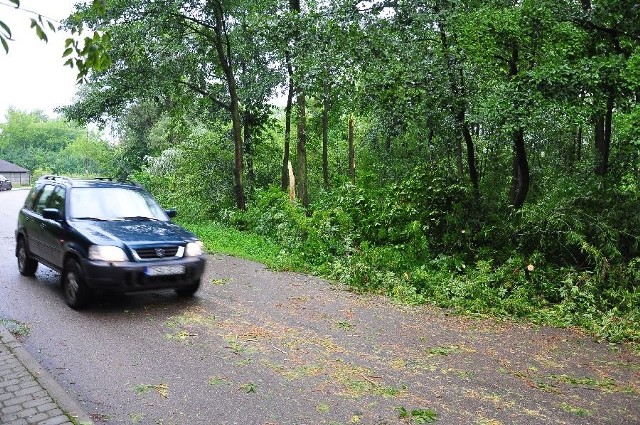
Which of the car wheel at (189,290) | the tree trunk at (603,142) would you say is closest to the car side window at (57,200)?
the car wheel at (189,290)

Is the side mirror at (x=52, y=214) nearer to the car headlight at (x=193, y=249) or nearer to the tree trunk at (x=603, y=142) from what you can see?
the car headlight at (x=193, y=249)

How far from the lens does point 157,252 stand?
7.16 meters

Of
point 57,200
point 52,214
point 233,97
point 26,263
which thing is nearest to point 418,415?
point 52,214

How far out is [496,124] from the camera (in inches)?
424

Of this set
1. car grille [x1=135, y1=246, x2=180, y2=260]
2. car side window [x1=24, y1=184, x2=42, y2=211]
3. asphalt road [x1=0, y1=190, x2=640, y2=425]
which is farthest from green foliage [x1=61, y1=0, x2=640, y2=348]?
car side window [x1=24, y1=184, x2=42, y2=211]

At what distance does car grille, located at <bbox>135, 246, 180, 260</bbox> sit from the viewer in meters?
7.02

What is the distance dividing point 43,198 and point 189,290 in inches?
125

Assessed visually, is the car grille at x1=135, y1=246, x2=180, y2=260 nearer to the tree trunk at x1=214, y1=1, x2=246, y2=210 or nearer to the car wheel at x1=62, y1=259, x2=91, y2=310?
the car wheel at x1=62, y1=259, x2=91, y2=310

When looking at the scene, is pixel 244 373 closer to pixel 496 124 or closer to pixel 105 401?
pixel 105 401

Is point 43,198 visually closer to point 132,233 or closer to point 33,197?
point 33,197

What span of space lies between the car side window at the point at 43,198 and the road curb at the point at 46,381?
3.23 metres

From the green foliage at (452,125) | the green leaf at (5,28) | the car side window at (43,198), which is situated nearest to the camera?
the green leaf at (5,28)

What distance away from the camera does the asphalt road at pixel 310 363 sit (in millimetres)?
4445

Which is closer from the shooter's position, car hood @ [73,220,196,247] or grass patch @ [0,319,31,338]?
grass patch @ [0,319,31,338]
